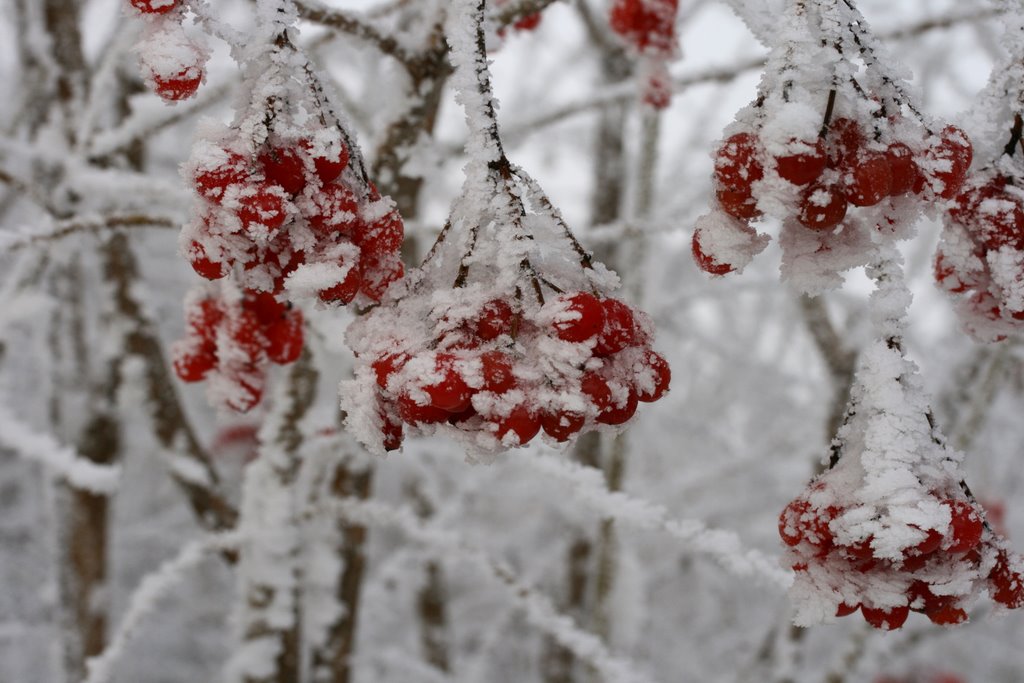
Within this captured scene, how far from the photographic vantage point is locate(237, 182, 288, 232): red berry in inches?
23.9

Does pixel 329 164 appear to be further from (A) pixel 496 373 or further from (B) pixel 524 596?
(B) pixel 524 596

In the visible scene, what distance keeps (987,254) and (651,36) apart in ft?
3.37

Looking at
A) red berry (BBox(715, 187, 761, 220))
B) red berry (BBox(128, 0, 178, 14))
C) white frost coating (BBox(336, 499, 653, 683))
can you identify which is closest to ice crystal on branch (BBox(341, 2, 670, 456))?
red berry (BBox(715, 187, 761, 220))

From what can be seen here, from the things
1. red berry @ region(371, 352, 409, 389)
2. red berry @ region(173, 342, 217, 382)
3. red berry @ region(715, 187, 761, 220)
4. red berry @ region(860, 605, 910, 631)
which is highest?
red berry @ region(173, 342, 217, 382)

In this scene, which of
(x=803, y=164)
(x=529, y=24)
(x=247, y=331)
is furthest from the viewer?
(x=529, y=24)

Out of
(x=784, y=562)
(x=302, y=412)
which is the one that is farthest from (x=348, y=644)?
(x=784, y=562)

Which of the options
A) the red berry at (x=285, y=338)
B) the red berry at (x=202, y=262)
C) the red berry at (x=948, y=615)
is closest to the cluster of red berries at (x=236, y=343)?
the red berry at (x=285, y=338)

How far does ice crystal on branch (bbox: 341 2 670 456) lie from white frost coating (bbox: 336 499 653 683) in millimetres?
690

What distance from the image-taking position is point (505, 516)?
6.10m

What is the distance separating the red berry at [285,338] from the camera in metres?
1.00

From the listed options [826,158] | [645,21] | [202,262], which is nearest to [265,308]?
[202,262]

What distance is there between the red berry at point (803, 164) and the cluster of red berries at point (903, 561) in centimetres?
25

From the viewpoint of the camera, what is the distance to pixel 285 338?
3.29 ft

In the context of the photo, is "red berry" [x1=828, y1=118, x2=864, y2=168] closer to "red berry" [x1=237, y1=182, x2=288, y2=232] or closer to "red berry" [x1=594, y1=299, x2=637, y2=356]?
"red berry" [x1=594, y1=299, x2=637, y2=356]
